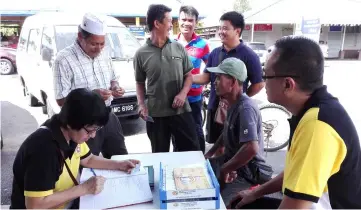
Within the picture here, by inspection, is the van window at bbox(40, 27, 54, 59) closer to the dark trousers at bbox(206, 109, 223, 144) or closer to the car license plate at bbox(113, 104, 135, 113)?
the car license plate at bbox(113, 104, 135, 113)

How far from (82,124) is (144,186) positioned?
1.43 feet

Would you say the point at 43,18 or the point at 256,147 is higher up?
the point at 43,18

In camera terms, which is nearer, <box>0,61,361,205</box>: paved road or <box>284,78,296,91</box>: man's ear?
<box>284,78,296,91</box>: man's ear

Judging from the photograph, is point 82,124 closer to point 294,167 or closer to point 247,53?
point 294,167

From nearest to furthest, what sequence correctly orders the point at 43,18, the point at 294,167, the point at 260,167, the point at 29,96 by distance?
the point at 294,167, the point at 260,167, the point at 43,18, the point at 29,96

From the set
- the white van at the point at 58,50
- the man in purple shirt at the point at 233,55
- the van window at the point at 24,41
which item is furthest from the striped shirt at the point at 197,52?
the van window at the point at 24,41

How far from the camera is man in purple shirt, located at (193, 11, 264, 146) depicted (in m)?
2.73

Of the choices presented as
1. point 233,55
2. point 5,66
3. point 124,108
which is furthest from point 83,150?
point 5,66

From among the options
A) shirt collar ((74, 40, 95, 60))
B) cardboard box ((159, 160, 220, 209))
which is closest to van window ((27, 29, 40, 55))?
shirt collar ((74, 40, 95, 60))

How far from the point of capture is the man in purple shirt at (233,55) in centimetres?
273

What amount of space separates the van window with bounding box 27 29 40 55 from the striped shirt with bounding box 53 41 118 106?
3.29 meters

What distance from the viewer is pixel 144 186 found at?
4.93 ft

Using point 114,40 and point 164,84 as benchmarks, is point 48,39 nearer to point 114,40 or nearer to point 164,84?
point 114,40

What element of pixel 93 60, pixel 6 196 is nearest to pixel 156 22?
pixel 93 60
